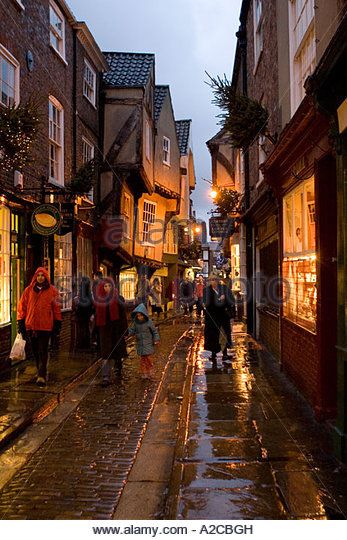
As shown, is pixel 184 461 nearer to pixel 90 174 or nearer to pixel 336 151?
pixel 336 151

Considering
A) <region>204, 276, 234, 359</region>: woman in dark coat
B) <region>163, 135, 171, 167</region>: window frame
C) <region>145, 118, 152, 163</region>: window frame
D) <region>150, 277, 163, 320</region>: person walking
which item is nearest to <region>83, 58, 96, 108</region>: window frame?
<region>145, 118, 152, 163</region>: window frame

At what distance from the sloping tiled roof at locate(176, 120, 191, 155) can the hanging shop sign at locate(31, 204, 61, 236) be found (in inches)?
1082

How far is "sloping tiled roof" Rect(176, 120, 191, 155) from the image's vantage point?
3759 cm

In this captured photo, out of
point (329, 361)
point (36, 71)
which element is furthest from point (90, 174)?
point (329, 361)

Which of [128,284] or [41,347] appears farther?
[128,284]

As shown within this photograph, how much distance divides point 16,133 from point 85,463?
5312mm

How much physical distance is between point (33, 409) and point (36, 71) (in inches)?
315

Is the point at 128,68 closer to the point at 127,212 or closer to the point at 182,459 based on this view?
the point at 127,212

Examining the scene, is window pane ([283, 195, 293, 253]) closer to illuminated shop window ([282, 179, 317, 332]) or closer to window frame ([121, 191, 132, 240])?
illuminated shop window ([282, 179, 317, 332])

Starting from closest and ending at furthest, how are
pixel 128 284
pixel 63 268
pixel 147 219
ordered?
pixel 63 268
pixel 128 284
pixel 147 219

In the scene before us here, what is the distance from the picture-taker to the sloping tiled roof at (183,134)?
3759cm

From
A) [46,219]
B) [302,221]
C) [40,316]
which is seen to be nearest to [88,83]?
[46,219]

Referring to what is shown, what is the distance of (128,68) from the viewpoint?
67.2 ft

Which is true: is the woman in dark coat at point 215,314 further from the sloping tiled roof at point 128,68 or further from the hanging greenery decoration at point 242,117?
the sloping tiled roof at point 128,68
